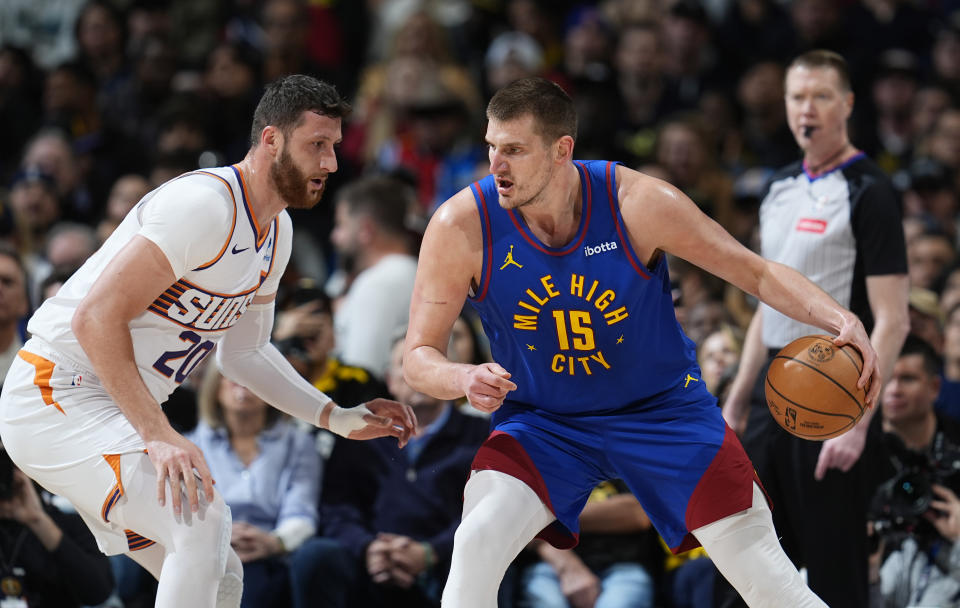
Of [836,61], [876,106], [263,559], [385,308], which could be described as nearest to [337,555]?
[263,559]

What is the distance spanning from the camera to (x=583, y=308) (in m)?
4.32

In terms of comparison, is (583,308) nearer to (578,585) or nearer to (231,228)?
(231,228)

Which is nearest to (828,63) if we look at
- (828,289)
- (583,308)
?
(828,289)

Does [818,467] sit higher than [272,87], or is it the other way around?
[272,87]

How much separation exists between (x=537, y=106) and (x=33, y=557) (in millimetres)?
3221

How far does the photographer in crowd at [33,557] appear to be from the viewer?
5574mm

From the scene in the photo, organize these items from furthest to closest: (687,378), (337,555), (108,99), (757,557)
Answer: (108,99)
(337,555)
(687,378)
(757,557)

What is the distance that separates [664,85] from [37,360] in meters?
7.62

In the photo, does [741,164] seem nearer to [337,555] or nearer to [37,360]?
[337,555]

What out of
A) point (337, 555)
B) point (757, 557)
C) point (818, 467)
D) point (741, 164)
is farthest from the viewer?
point (741, 164)

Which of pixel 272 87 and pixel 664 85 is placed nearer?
pixel 272 87

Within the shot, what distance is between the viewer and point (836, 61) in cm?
543

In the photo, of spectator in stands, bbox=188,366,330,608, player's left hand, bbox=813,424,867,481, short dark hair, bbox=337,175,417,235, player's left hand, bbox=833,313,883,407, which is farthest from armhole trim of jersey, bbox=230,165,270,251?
short dark hair, bbox=337,175,417,235

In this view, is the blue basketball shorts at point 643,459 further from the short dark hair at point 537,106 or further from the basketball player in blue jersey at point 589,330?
the short dark hair at point 537,106
